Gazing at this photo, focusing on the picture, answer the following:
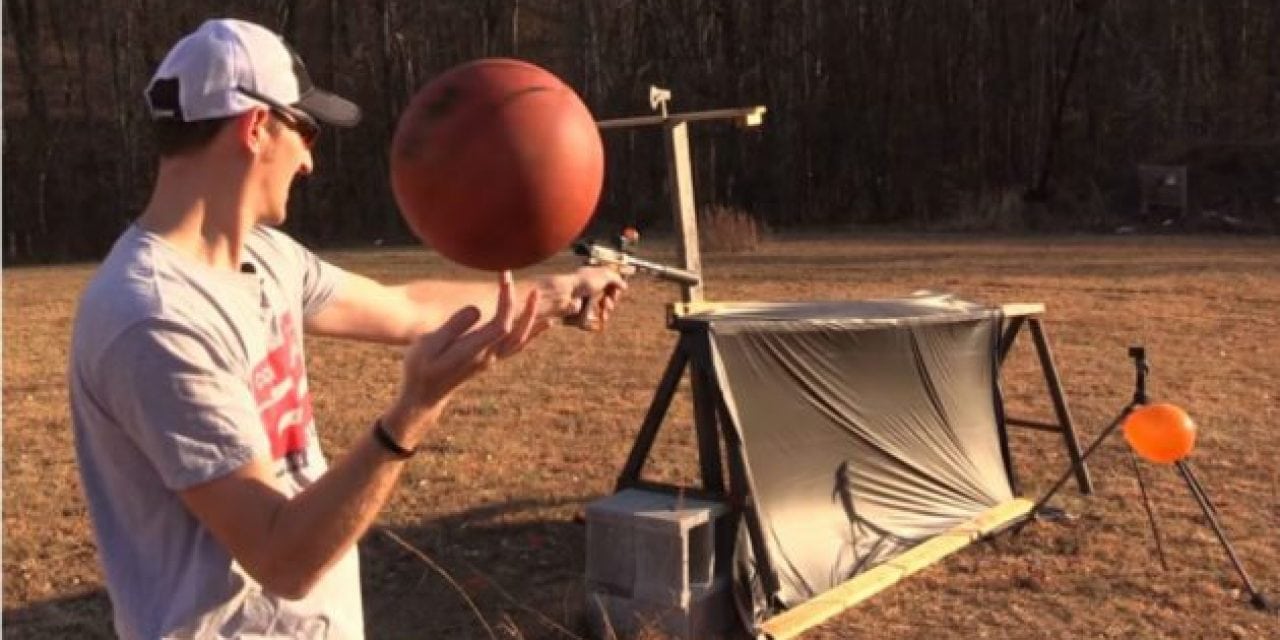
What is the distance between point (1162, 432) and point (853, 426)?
1.38 m

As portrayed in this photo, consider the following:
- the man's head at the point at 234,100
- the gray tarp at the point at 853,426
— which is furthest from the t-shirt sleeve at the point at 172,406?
the gray tarp at the point at 853,426

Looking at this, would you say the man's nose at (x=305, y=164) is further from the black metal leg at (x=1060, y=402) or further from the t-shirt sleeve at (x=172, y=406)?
the black metal leg at (x=1060, y=402)

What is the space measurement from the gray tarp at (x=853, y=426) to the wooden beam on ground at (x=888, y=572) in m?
0.07

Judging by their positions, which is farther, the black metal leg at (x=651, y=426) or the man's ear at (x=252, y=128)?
the black metal leg at (x=651, y=426)

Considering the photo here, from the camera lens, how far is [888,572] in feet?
20.2

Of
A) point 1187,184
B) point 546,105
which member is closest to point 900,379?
point 546,105

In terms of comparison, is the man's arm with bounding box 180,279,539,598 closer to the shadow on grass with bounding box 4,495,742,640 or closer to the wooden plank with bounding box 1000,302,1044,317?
the shadow on grass with bounding box 4,495,742,640

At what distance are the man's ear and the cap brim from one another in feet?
0.26

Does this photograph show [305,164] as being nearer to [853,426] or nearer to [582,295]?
[582,295]

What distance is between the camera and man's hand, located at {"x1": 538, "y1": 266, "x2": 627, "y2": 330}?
10.0 ft

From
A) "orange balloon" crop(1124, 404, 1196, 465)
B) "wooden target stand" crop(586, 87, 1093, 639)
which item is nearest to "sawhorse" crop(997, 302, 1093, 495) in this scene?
"orange balloon" crop(1124, 404, 1196, 465)

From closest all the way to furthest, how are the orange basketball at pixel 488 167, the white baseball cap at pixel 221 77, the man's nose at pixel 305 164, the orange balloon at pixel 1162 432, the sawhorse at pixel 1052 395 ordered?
the white baseball cap at pixel 221 77 → the man's nose at pixel 305 164 → the orange basketball at pixel 488 167 → the orange balloon at pixel 1162 432 → the sawhorse at pixel 1052 395

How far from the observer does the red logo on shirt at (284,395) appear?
229 centimetres

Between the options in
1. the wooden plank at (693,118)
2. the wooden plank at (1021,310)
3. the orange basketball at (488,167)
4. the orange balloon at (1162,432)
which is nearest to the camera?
the orange basketball at (488,167)
